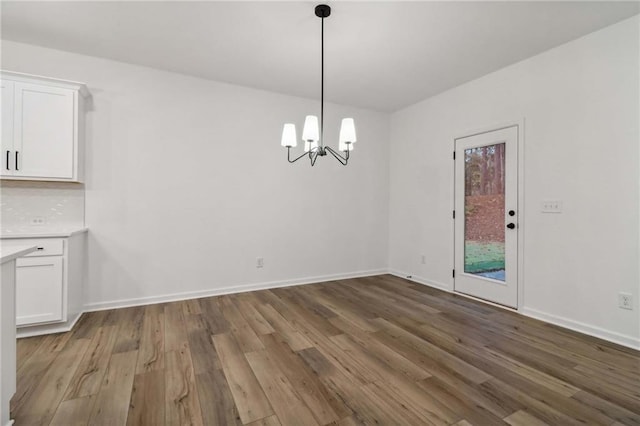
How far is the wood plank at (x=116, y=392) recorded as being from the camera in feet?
5.38

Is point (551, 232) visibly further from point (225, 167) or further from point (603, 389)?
point (225, 167)

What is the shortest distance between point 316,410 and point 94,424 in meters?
1.19

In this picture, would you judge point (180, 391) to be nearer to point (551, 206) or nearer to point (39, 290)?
point (39, 290)

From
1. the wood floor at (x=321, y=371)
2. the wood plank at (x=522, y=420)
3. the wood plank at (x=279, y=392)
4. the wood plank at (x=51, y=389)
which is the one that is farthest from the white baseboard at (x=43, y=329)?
the wood plank at (x=522, y=420)

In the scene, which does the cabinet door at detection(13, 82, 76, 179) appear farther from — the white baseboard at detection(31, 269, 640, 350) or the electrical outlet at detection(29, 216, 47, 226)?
the white baseboard at detection(31, 269, 640, 350)

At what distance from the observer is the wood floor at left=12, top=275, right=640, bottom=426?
66.9 inches

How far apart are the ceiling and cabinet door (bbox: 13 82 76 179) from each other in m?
0.60

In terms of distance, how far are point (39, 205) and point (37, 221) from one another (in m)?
0.17

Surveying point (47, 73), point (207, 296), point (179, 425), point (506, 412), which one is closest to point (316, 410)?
point (179, 425)

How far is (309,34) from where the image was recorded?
286 cm

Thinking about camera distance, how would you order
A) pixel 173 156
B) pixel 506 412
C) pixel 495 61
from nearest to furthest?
pixel 506 412, pixel 495 61, pixel 173 156

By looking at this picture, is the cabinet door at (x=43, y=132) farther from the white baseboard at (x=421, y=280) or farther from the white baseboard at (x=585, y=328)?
the white baseboard at (x=585, y=328)

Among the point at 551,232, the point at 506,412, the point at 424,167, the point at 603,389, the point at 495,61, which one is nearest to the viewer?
the point at 506,412

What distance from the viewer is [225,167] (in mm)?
3979
